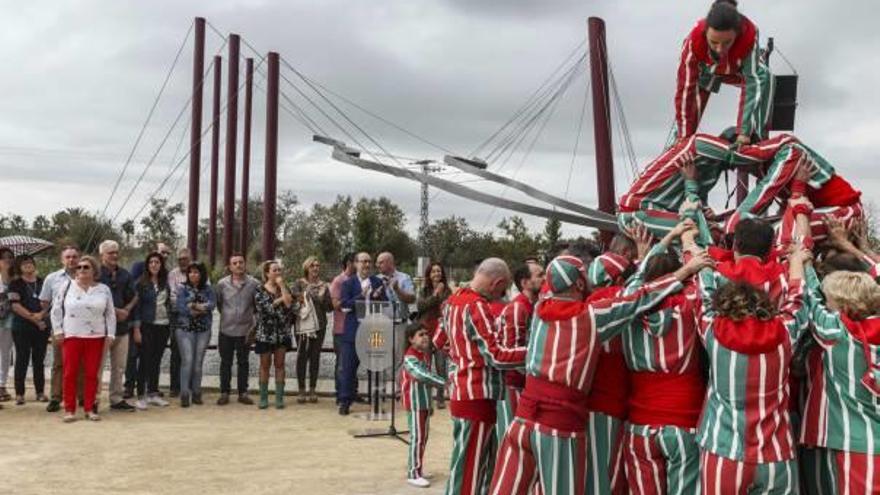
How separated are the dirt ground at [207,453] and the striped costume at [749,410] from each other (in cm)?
Result: 321

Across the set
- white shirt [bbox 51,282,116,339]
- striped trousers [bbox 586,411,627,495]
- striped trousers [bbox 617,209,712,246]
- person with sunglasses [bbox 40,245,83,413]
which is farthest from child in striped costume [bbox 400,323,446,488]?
person with sunglasses [bbox 40,245,83,413]

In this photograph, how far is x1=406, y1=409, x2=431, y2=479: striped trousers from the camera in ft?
21.2

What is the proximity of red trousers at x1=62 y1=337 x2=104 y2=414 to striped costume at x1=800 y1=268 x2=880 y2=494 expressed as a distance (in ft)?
25.0

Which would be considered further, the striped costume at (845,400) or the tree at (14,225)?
the tree at (14,225)

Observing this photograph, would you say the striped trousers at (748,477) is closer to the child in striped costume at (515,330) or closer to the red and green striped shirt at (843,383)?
the red and green striped shirt at (843,383)

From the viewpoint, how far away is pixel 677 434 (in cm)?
385

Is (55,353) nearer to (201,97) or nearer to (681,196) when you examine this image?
(681,196)

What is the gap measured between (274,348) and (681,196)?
260 inches

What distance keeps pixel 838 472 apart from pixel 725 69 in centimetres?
221

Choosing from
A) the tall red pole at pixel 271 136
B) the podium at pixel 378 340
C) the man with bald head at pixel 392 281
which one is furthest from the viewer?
the tall red pole at pixel 271 136

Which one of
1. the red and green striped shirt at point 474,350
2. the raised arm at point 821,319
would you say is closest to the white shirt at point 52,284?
the red and green striped shirt at point 474,350

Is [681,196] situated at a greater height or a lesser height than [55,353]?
greater

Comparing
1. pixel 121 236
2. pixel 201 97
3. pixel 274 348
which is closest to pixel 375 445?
pixel 274 348

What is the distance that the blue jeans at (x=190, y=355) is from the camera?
10.4 metres
